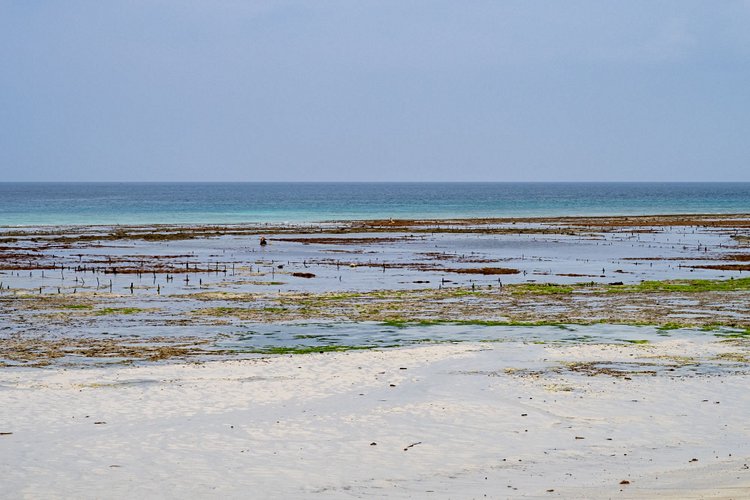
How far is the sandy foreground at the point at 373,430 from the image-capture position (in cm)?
1163

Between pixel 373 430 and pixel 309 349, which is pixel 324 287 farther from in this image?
pixel 373 430

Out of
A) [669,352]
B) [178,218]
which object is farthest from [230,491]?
[178,218]

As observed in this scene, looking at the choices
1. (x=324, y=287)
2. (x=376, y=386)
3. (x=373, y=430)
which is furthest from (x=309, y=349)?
(x=324, y=287)

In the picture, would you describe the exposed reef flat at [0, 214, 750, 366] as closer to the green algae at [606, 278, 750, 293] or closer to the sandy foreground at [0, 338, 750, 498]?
the green algae at [606, 278, 750, 293]

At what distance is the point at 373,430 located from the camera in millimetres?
14289

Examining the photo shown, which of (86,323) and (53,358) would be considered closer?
(53,358)

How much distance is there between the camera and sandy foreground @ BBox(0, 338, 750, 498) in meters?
11.6

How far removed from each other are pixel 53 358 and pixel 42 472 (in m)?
8.65

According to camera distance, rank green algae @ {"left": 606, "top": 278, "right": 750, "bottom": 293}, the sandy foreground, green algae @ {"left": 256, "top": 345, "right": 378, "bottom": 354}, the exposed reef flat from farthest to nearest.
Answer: green algae @ {"left": 606, "top": 278, "right": 750, "bottom": 293}, the exposed reef flat, green algae @ {"left": 256, "top": 345, "right": 378, "bottom": 354}, the sandy foreground

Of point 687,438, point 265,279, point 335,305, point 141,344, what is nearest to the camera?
point 687,438

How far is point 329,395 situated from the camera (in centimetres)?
1666

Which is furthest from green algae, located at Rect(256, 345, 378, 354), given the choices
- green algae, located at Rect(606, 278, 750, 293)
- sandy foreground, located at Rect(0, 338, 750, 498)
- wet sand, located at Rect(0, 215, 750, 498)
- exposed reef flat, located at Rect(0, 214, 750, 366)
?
green algae, located at Rect(606, 278, 750, 293)

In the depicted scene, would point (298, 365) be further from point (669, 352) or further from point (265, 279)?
point (265, 279)

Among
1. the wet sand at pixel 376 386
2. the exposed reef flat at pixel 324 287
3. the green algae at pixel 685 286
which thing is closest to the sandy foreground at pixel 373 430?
the wet sand at pixel 376 386
